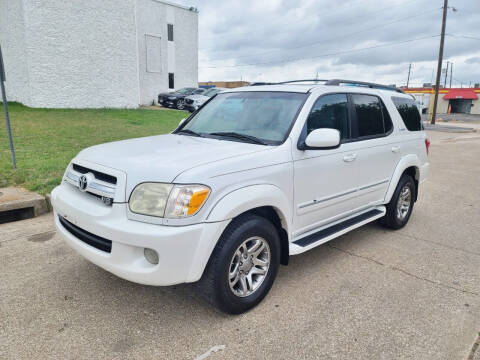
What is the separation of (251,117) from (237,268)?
1500 millimetres

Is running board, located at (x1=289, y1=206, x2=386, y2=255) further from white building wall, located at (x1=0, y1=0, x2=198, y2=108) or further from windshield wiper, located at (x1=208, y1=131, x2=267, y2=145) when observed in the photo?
white building wall, located at (x1=0, y1=0, x2=198, y2=108)

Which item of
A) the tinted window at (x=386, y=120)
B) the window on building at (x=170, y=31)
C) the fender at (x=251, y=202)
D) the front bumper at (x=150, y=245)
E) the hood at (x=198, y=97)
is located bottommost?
the front bumper at (x=150, y=245)

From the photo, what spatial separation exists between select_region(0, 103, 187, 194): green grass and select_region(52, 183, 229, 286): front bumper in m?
3.36

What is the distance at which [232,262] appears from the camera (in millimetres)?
2793

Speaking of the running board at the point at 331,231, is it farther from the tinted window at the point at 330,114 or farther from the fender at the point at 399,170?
the tinted window at the point at 330,114

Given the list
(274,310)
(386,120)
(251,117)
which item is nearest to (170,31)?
(386,120)

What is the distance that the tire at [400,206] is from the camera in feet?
15.4

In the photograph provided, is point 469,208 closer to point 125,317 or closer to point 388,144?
point 388,144

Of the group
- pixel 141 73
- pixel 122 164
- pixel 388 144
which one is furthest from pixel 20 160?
pixel 141 73

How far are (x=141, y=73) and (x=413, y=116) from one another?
924 inches

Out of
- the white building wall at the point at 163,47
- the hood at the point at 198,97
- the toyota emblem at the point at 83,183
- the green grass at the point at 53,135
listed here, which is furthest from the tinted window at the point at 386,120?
the white building wall at the point at 163,47

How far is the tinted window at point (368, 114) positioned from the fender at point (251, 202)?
152 centimetres

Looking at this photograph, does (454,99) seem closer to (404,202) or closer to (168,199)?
(404,202)

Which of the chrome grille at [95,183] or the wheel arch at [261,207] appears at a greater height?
the chrome grille at [95,183]
